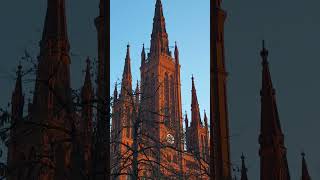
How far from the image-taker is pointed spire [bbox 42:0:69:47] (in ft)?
61.0

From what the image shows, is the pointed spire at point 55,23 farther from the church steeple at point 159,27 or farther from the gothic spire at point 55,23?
the church steeple at point 159,27

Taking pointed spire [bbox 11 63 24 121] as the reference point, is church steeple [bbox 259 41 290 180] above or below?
below

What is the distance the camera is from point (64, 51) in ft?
58.2

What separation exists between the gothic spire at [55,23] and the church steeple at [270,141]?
6739 millimetres

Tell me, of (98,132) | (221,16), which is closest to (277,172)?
(221,16)

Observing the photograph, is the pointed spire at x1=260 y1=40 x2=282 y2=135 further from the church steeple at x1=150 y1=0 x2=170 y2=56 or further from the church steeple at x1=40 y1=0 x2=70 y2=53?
the church steeple at x1=40 y1=0 x2=70 y2=53

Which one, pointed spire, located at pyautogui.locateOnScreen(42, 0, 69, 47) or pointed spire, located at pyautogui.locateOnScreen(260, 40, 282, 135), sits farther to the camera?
pointed spire, located at pyautogui.locateOnScreen(260, 40, 282, 135)

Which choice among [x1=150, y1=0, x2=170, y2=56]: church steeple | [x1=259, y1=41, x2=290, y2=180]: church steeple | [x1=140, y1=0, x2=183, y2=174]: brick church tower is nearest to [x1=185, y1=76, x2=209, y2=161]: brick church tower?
[x1=140, y1=0, x2=183, y2=174]: brick church tower

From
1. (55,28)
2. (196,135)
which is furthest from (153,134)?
(55,28)

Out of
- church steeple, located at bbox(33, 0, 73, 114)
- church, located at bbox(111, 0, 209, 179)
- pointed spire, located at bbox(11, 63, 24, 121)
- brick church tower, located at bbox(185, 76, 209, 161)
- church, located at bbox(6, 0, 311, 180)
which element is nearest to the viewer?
church, located at bbox(6, 0, 311, 180)

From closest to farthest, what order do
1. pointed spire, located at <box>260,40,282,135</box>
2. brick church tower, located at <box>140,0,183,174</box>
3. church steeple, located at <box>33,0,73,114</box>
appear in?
church steeple, located at <box>33,0,73,114</box>, pointed spire, located at <box>260,40,282,135</box>, brick church tower, located at <box>140,0,183,174</box>

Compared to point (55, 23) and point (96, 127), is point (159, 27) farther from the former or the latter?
point (96, 127)

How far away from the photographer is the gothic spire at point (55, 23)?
61.0 ft

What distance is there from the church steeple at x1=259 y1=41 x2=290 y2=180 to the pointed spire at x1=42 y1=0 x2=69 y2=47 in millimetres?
6740
